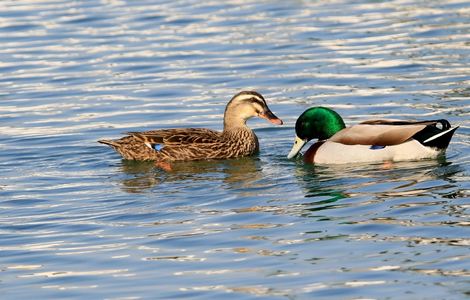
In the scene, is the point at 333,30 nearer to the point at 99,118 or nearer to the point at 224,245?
the point at 99,118

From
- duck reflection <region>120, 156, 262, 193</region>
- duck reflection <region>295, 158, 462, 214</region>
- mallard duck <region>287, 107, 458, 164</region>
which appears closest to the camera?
duck reflection <region>295, 158, 462, 214</region>

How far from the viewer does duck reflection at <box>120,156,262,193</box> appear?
13680mm

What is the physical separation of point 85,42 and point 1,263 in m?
12.6

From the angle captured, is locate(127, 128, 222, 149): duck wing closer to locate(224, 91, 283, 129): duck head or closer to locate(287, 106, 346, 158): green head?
locate(224, 91, 283, 129): duck head

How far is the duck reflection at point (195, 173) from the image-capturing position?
1368 cm

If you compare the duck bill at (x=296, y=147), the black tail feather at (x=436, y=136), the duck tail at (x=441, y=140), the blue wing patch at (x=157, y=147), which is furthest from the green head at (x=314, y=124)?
the blue wing patch at (x=157, y=147)

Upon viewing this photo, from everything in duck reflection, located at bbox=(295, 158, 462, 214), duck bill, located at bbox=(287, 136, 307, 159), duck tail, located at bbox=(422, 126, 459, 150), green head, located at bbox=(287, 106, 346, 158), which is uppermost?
green head, located at bbox=(287, 106, 346, 158)

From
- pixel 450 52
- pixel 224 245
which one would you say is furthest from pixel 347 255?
pixel 450 52

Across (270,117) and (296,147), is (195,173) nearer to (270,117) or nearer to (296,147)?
(296,147)

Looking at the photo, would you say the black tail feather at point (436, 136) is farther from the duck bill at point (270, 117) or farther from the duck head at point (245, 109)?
the duck head at point (245, 109)

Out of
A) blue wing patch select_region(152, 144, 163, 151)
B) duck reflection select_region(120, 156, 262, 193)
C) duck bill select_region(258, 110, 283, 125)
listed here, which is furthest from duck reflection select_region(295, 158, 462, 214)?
blue wing patch select_region(152, 144, 163, 151)

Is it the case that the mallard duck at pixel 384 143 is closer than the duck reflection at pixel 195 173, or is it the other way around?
the duck reflection at pixel 195 173

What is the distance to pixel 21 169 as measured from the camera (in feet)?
48.2

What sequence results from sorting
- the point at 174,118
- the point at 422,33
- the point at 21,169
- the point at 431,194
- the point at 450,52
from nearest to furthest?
the point at 431,194, the point at 21,169, the point at 174,118, the point at 450,52, the point at 422,33
